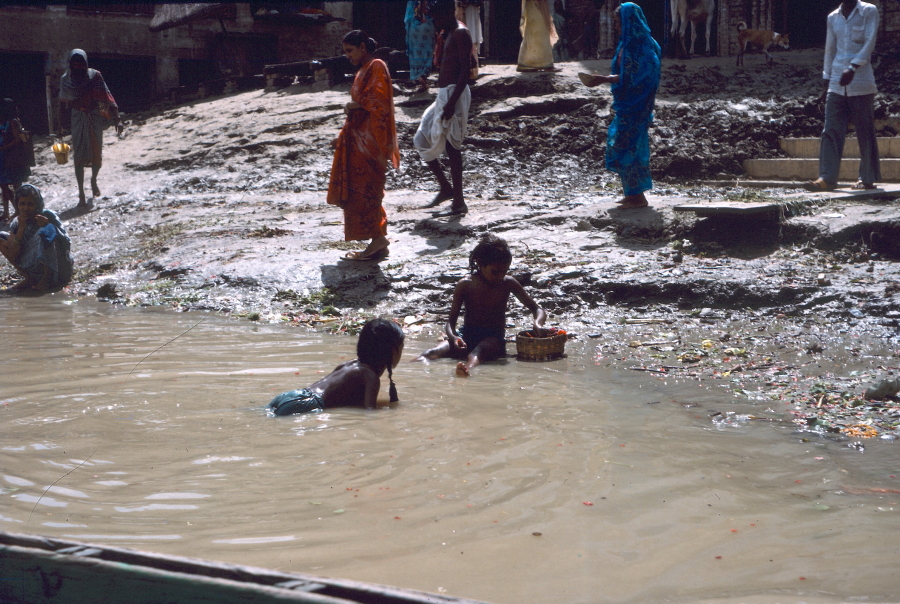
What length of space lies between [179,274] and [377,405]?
404 centimetres

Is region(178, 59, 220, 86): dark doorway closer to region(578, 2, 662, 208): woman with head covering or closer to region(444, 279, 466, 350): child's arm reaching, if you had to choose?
region(578, 2, 662, 208): woman with head covering

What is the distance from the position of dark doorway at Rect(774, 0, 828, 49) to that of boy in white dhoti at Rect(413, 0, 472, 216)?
1038cm

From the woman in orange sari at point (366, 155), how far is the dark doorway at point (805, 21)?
11348mm

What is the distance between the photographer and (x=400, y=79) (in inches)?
511

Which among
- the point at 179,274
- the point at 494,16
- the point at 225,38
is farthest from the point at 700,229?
the point at 225,38

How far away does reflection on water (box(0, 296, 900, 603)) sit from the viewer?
8.15 feet

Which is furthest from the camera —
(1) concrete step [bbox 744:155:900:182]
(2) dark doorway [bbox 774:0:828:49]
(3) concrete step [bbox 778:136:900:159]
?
(2) dark doorway [bbox 774:0:828:49]

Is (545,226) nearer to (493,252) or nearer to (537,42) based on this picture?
(493,252)

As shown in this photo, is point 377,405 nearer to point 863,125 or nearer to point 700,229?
point 700,229

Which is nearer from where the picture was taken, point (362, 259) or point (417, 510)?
point (417, 510)

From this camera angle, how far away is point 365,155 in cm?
719

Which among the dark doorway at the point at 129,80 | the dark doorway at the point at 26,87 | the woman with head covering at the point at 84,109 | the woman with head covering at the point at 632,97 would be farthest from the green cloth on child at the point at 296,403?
the dark doorway at the point at 129,80

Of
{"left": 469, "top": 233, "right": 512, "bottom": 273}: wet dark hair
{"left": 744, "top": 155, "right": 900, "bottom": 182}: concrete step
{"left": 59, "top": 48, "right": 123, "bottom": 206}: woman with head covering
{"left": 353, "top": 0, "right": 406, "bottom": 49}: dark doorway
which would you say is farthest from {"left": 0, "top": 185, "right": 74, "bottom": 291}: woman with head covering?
{"left": 353, "top": 0, "right": 406, "bottom": 49}: dark doorway

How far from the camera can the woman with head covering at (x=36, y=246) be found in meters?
8.05
